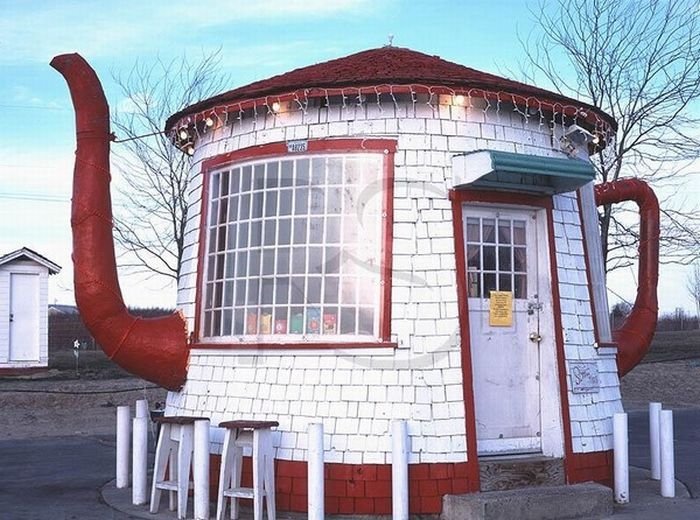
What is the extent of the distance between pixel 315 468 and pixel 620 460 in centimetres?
333

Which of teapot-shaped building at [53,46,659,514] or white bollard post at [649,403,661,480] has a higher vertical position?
teapot-shaped building at [53,46,659,514]

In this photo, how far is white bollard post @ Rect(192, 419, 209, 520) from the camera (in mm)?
8391

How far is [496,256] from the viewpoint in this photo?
30.8ft

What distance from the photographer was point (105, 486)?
1065cm

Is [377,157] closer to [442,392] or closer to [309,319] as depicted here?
[309,319]

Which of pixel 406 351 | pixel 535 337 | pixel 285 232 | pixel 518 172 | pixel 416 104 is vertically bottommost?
pixel 406 351

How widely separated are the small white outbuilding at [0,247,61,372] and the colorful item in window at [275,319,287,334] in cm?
1788

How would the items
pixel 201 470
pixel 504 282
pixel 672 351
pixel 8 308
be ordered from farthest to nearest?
pixel 672 351, pixel 8 308, pixel 504 282, pixel 201 470

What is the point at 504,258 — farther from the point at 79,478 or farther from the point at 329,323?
the point at 79,478

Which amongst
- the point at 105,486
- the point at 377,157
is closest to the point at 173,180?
the point at 105,486

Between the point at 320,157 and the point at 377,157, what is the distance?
0.57m

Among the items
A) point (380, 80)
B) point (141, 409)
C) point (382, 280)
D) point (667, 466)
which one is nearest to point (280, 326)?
point (382, 280)

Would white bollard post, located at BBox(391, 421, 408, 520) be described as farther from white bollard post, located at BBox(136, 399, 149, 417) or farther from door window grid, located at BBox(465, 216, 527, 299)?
white bollard post, located at BBox(136, 399, 149, 417)

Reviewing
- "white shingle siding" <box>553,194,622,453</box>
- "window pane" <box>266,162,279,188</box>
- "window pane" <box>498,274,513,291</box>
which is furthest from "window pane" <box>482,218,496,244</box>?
"window pane" <box>266,162,279,188</box>
